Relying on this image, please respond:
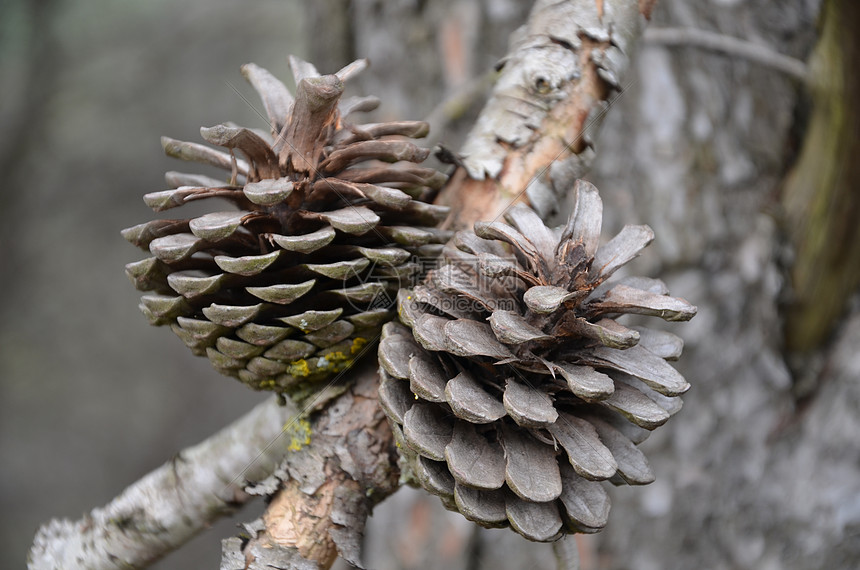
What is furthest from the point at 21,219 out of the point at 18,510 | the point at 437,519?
the point at 437,519

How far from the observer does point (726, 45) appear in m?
1.03

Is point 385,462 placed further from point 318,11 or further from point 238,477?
point 318,11

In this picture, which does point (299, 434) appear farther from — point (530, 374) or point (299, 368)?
point (530, 374)

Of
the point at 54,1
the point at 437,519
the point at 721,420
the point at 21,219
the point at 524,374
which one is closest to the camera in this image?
the point at 524,374

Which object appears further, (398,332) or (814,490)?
(814,490)

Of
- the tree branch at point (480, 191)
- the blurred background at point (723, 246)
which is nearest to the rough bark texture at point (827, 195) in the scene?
the blurred background at point (723, 246)

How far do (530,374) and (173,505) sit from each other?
400 millimetres

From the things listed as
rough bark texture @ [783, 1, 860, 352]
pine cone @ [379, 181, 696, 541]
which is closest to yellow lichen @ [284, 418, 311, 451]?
pine cone @ [379, 181, 696, 541]

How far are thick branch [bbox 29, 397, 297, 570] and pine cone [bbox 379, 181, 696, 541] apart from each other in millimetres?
201

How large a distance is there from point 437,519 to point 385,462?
853 millimetres

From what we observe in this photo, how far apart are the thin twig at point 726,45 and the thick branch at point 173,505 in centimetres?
85

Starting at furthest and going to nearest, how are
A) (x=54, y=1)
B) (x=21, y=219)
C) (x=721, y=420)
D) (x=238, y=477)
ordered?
1. (x=21, y=219)
2. (x=54, y=1)
3. (x=721, y=420)
4. (x=238, y=477)

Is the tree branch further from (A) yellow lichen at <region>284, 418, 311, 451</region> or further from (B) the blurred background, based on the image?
(B) the blurred background

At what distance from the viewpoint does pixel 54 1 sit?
2223 millimetres
